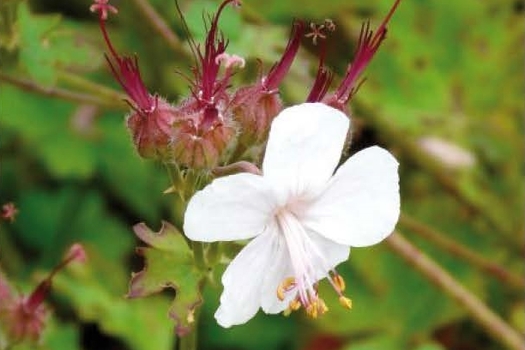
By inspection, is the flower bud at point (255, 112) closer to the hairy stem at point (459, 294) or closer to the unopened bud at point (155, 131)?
the unopened bud at point (155, 131)

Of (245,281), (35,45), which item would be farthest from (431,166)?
(245,281)

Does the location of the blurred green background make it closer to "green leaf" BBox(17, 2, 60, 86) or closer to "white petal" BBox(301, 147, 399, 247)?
"green leaf" BBox(17, 2, 60, 86)

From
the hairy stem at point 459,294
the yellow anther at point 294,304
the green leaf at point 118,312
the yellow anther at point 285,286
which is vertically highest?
the yellow anther at point 285,286

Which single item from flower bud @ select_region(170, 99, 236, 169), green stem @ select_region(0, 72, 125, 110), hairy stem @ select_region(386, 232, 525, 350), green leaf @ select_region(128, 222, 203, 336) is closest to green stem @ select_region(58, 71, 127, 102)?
green stem @ select_region(0, 72, 125, 110)

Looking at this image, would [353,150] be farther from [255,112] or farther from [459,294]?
[255,112]

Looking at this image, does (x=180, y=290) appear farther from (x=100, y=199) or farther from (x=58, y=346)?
(x=100, y=199)

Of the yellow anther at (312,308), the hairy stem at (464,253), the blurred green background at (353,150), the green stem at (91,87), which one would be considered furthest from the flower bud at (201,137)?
the hairy stem at (464,253)
